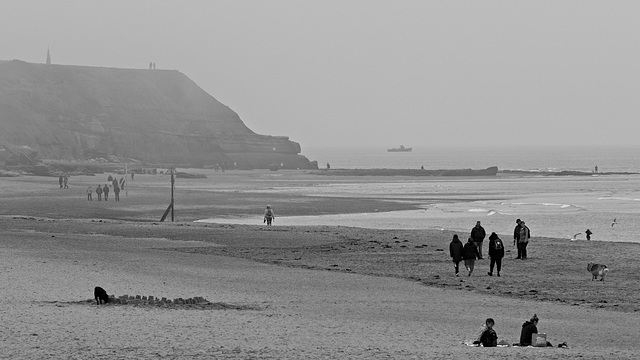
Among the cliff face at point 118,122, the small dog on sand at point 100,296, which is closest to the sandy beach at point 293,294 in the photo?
the small dog on sand at point 100,296

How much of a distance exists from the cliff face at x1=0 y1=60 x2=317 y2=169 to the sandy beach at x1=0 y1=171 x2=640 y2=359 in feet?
351

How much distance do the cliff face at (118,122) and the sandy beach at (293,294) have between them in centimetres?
10699

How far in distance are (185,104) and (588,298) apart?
6377 inches

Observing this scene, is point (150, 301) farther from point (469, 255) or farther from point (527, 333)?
point (469, 255)

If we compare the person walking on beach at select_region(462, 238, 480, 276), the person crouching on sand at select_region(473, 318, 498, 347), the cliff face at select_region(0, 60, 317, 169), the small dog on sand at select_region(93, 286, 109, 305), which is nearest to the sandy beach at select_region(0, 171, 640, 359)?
the small dog on sand at select_region(93, 286, 109, 305)

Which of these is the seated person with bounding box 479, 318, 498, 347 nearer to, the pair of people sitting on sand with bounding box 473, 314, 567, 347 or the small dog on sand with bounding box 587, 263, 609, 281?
the pair of people sitting on sand with bounding box 473, 314, 567, 347

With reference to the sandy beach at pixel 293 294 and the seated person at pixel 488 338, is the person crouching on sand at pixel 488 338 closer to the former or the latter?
the seated person at pixel 488 338

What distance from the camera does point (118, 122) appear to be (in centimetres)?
15788

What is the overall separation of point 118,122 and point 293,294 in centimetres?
14148

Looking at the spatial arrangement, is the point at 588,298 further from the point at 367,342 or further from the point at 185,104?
the point at 185,104

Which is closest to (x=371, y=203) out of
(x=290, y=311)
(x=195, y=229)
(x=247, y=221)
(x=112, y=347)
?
(x=247, y=221)

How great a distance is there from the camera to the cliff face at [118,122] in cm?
14262

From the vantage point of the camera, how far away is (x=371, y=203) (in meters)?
61.4

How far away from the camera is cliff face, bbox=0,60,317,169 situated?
142625 millimetres
